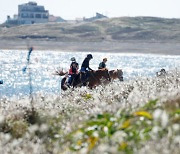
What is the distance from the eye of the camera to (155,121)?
27.8 ft

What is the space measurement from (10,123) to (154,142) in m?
4.40

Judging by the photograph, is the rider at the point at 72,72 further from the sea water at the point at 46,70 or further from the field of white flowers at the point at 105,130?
the field of white flowers at the point at 105,130

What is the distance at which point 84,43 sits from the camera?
170m

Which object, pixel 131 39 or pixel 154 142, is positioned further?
pixel 131 39

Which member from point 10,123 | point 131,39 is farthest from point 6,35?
point 10,123

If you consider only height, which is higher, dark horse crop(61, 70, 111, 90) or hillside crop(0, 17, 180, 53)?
dark horse crop(61, 70, 111, 90)

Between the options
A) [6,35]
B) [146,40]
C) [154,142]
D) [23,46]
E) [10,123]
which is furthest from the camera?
[6,35]

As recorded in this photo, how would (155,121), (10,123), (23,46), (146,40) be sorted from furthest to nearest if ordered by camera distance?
(146,40), (23,46), (10,123), (155,121)

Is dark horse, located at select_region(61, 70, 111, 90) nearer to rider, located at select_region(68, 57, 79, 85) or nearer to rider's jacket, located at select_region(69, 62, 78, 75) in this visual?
rider, located at select_region(68, 57, 79, 85)

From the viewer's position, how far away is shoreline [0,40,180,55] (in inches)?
6078

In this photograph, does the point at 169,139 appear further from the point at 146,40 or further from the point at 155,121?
the point at 146,40

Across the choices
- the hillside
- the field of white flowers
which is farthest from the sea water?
the field of white flowers

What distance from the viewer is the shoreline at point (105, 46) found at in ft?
506

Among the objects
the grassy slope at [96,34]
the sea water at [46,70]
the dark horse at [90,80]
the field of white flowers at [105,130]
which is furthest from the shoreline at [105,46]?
the field of white flowers at [105,130]
